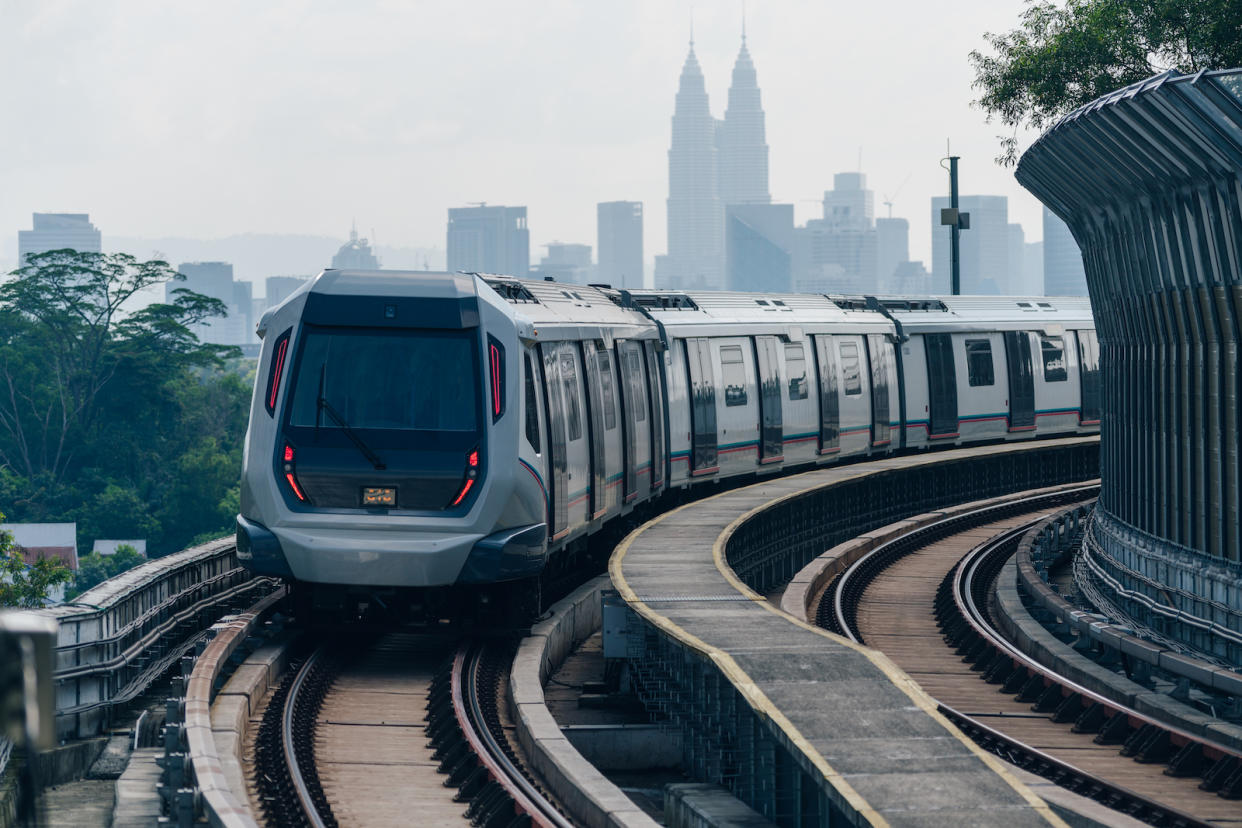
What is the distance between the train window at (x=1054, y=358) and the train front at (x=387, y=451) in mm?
23086

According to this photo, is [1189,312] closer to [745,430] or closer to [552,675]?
[552,675]

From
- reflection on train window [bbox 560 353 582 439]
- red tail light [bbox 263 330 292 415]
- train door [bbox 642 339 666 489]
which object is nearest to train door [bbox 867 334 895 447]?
train door [bbox 642 339 666 489]

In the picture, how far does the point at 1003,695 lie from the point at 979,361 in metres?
19.4

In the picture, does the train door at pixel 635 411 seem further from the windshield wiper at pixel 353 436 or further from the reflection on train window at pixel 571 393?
the windshield wiper at pixel 353 436

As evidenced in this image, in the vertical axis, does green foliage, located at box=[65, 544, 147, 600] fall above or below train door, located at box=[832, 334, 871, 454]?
below

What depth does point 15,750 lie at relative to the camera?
55.3ft

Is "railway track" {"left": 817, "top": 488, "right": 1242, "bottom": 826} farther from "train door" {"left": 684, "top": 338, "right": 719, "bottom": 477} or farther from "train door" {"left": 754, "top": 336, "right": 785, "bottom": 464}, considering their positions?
"train door" {"left": 684, "top": 338, "right": 719, "bottom": 477}

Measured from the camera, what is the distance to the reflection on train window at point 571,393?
18.0 metres

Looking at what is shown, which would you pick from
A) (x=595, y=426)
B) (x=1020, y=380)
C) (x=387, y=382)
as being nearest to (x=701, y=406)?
(x=595, y=426)

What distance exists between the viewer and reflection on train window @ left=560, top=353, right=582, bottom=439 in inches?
707

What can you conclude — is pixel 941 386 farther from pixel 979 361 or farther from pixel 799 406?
pixel 799 406

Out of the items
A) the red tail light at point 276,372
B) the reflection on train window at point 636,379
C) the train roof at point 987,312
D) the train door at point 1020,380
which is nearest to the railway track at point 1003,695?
the reflection on train window at point 636,379

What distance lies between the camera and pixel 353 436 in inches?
615

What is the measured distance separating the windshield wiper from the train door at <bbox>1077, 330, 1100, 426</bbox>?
25.1 meters
